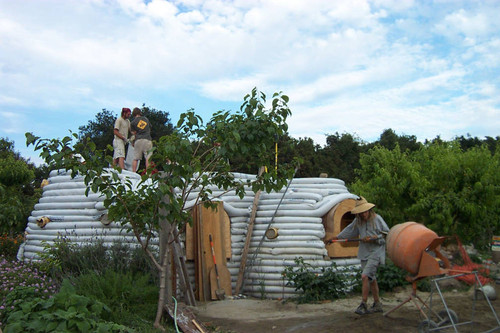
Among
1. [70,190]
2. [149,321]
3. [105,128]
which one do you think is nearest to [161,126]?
[105,128]

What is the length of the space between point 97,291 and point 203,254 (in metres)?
2.17

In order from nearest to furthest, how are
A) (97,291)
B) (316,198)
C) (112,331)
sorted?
(112,331), (97,291), (316,198)

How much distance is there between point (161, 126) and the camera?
2627cm

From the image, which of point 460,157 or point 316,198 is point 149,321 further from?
point 460,157

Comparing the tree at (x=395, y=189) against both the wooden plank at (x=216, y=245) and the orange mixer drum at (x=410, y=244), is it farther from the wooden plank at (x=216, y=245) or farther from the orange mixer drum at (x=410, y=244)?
the orange mixer drum at (x=410, y=244)

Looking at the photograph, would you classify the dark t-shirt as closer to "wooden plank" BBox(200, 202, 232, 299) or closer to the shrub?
"wooden plank" BBox(200, 202, 232, 299)

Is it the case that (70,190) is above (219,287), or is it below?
above

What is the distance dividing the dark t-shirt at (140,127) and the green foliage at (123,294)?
134 inches

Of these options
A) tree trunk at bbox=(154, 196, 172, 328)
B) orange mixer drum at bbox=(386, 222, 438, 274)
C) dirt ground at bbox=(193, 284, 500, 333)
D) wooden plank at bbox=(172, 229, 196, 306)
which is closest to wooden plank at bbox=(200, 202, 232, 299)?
dirt ground at bbox=(193, 284, 500, 333)

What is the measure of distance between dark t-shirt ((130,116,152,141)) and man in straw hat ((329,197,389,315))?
4621mm

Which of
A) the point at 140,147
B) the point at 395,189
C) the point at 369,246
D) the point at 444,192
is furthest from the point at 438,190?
the point at 140,147

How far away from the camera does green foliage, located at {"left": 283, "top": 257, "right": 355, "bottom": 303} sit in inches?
309

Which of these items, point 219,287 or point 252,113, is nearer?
point 252,113

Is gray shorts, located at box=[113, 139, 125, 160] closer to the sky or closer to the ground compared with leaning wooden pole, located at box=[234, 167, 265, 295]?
closer to the sky
